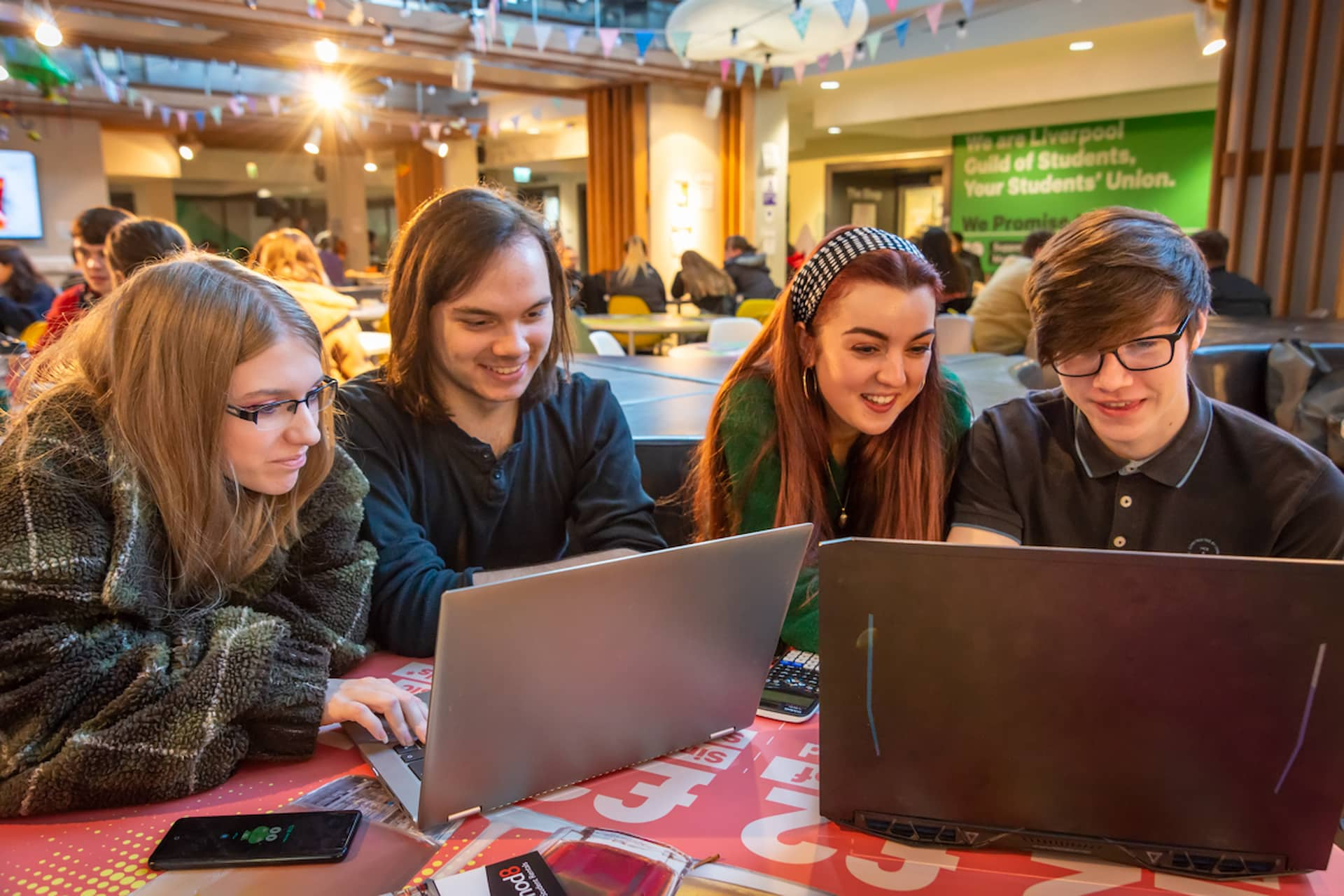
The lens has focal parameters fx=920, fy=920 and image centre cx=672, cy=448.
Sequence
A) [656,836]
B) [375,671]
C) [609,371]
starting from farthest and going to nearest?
[609,371]
[375,671]
[656,836]

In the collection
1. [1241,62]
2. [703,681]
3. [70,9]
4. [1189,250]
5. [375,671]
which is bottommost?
[375,671]

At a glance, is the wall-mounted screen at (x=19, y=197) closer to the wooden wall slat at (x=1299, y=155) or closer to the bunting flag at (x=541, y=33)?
the bunting flag at (x=541, y=33)

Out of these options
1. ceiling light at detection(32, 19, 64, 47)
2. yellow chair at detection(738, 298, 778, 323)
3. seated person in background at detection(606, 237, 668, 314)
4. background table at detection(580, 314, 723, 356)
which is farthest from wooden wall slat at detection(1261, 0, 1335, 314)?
ceiling light at detection(32, 19, 64, 47)

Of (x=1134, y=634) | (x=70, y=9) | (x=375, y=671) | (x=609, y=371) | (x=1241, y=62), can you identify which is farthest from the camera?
(x=70, y=9)

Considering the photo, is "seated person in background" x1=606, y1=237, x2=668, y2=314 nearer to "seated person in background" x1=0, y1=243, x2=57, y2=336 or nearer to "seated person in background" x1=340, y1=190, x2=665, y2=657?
"seated person in background" x1=0, y1=243, x2=57, y2=336

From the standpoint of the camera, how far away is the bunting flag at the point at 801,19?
4.22m

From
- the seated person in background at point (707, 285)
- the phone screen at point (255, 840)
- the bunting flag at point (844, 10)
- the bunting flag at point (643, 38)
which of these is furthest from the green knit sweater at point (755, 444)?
the seated person in background at point (707, 285)

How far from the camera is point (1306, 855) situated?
0.81 meters

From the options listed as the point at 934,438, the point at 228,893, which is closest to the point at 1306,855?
the point at 934,438

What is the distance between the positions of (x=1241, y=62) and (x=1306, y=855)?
5535mm

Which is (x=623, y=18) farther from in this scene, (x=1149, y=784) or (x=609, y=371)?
(x=1149, y=784)

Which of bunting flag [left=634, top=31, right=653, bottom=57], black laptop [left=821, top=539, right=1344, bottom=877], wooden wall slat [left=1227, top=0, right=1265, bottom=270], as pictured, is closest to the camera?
black laptop [left=821, top=539, right=1344, bottom=877]

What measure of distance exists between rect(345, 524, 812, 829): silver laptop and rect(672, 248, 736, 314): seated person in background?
6.26m

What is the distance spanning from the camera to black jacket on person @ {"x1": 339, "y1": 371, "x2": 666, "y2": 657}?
1437mm
